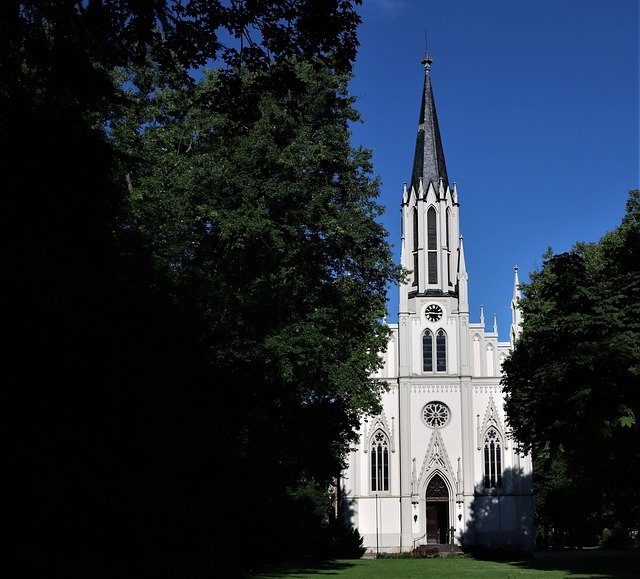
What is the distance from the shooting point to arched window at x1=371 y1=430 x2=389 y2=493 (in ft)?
196

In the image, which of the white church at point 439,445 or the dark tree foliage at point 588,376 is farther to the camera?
the white church at point 439,445

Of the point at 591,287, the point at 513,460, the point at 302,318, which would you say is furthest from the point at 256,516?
the point at 513,460

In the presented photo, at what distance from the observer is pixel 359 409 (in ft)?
96.7

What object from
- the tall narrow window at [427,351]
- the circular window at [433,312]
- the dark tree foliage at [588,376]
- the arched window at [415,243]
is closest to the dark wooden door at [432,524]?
the tall narrow window at [427,351]

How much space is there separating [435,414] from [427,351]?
405cm

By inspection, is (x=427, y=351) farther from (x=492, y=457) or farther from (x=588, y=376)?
(x=588, y=376)

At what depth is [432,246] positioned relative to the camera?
208 ft

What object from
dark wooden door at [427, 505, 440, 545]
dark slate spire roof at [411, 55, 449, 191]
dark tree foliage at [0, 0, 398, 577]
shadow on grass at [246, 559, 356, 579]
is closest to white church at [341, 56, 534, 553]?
dark wooden door at [427, 505, 440, 545]

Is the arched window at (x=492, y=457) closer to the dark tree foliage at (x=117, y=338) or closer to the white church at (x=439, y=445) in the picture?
the white church at (x=439, y=445)

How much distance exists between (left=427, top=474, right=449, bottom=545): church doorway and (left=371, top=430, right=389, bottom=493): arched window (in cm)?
279

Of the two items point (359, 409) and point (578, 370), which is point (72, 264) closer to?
point (578, 370)

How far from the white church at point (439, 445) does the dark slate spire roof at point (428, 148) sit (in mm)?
6638

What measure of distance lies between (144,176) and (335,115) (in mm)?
6035

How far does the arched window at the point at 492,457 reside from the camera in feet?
196
